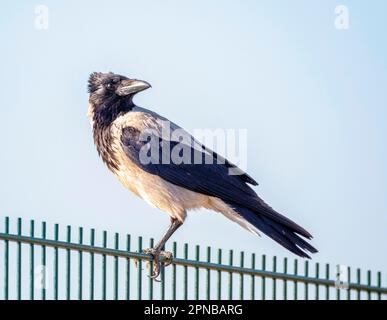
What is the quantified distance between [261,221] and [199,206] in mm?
824

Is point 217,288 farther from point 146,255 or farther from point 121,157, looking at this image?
point 121,157

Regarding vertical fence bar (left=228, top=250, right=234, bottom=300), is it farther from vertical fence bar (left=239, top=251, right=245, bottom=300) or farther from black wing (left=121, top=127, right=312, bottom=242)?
black wing (left=121, top=127, right=312, bottom=242)

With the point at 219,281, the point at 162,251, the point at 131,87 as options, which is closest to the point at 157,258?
the point at 162,251

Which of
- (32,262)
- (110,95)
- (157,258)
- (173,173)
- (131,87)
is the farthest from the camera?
(110,95)

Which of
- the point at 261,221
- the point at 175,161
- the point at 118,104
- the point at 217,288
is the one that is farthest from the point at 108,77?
the point at 217,288

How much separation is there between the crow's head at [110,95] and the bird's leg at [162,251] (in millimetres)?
1335

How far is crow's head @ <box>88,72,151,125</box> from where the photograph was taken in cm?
1484

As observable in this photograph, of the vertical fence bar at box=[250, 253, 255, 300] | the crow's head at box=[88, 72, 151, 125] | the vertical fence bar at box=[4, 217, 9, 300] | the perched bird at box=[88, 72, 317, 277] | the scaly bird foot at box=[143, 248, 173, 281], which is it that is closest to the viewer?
the vertical fence bar at box=[4, 217, 9, 300]

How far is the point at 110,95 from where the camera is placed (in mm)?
15000

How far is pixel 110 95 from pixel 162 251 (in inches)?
85.6

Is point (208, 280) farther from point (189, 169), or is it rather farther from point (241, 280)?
point (189, 169)

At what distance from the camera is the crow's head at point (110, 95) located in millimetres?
14844

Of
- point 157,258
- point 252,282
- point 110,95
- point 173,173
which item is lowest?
point 252,282

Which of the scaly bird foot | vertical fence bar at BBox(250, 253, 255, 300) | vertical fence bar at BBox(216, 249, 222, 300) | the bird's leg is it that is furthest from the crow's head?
vertical fence bar at BBox(250, 253, 255, 300)
